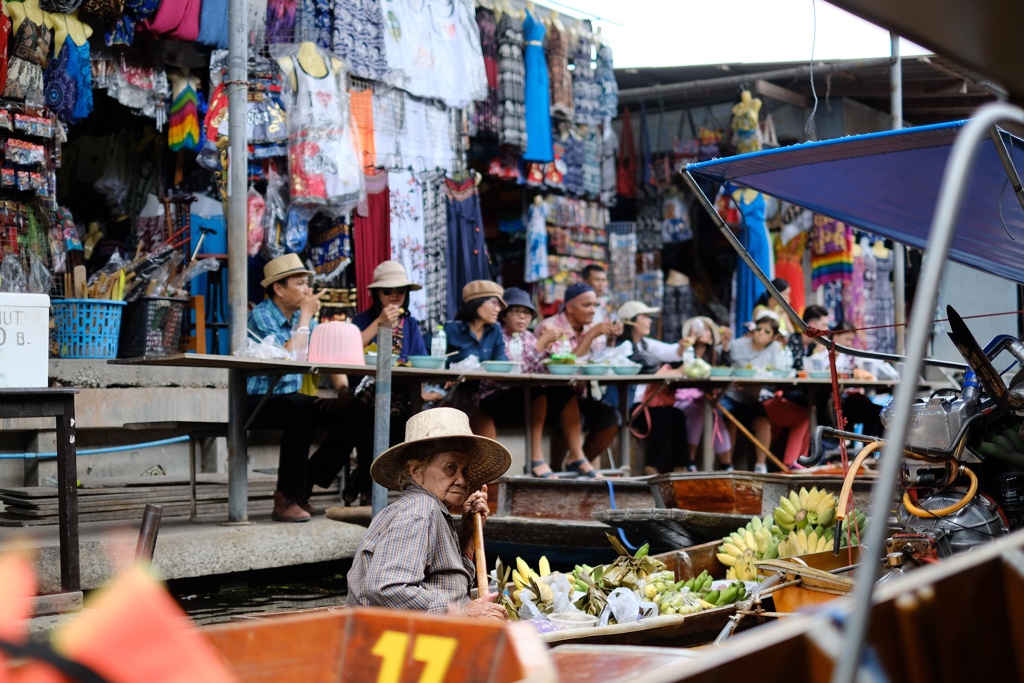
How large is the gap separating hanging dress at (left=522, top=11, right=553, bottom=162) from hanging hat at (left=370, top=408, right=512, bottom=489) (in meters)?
7.26

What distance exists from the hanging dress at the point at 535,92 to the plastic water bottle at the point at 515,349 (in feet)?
10.8

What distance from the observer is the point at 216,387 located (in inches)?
349

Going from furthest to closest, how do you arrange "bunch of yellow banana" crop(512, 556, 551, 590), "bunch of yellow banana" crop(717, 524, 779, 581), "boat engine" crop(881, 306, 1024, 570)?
1. "bunch of yellow banana" crop(717, 524, 779, 581)
2. "bunch of yellow banana" crop(512, 556, 551, 590)
3. "boat engine" crop(881, 306, 1024, 570)

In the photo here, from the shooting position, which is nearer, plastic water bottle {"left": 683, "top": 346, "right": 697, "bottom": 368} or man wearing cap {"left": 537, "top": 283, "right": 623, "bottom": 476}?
man wearing cap {"left": 537, "top": 283, "right": 623, "bottom": 476}

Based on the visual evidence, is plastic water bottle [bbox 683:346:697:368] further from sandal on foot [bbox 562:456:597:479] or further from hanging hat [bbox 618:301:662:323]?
sandal on foot [bbox 562:456:597:479]

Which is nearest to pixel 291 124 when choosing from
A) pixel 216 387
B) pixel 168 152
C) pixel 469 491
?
pixel 168 152

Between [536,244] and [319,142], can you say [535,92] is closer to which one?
[536,244]

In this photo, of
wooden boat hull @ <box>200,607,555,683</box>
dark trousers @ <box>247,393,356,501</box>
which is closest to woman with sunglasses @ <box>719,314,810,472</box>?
dark trousers @ <box>247,393,356,501</box>

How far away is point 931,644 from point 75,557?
4220 mm

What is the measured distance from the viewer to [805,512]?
5445 millimetres

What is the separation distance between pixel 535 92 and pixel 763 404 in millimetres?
3774

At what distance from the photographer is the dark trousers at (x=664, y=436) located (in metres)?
9.66

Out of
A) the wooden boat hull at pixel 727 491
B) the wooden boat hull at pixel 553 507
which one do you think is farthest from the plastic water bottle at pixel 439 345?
the wooden boat hull at pixel 727 491

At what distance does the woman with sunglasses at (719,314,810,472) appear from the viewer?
9.98 meters
